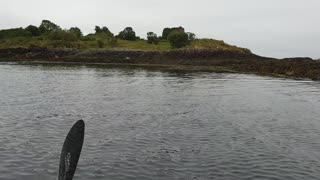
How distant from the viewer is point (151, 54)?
347ft

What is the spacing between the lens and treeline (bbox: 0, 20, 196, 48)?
404 ft

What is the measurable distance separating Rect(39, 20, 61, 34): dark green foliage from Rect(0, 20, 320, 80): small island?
1924 mm

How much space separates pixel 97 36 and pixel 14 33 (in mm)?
29674

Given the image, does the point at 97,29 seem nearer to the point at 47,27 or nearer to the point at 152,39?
the point at 47,27

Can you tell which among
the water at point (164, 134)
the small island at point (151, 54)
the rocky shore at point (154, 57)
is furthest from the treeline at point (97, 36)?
the water at point (164, 134)

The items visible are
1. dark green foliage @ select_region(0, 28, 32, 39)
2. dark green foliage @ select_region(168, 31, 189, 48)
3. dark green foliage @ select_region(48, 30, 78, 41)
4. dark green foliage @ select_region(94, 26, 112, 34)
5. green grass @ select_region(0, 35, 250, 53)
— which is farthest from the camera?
dark green foliage @ select_region(94, 26, 112, 34)

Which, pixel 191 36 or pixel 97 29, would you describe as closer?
pixel 191 36

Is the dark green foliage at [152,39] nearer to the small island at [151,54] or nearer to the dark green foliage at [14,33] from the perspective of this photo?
the small island at [151,54]

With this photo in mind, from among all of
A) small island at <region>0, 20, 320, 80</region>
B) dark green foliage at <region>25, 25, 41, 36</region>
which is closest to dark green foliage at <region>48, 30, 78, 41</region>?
small island at <region>0, 20, 320, 80</region>

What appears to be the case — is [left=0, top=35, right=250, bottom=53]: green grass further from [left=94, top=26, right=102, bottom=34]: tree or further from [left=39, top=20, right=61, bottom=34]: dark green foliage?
[left=94, top=26, right=102, bottom=34]: tree

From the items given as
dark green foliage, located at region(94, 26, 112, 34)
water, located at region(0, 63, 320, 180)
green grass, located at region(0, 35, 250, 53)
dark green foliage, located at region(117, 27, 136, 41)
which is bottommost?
water, located at region(0, 63, 320, 180)

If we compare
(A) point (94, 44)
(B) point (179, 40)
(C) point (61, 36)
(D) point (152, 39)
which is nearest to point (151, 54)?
(B) point (179, 40)

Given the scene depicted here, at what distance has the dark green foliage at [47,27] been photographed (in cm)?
15443

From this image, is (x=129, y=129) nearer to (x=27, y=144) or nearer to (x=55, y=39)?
(x=27, y=144)
